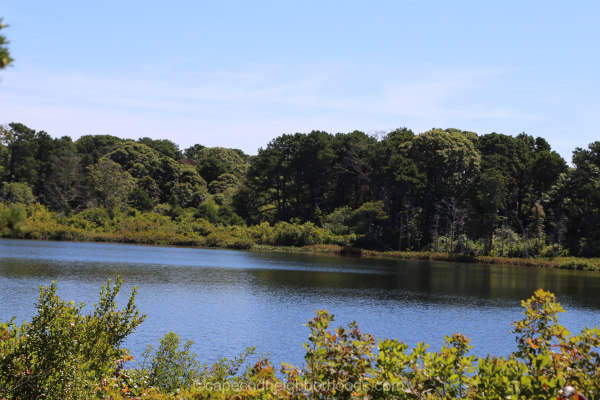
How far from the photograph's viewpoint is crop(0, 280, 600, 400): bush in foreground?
16.2 feet

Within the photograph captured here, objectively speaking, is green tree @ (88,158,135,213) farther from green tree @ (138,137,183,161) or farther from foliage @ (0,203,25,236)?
foliage @ (0,203,25,236)

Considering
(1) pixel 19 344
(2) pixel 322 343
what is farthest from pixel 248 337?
(2) pixel 322 343

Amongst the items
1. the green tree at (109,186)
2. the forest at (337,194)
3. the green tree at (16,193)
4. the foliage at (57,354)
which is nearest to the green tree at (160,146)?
the forest at (337,194)

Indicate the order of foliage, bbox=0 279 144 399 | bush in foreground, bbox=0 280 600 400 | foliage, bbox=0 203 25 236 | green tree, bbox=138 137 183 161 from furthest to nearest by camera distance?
green tree, bbox=138 137 183 161, foliage, bbox=0 279 144 399, bush in foreground, bbox=0 280 600 400, foliage, bbox=0 203 25 236

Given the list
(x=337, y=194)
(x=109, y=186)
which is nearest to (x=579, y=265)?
(x=337, y=194)

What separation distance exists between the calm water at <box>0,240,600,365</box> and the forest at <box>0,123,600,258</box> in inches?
425

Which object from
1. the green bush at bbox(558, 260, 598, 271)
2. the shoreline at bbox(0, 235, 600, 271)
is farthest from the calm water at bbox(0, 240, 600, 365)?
the shoreline at bbox(0, 235, 600, 271)

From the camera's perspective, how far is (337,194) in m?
78.9

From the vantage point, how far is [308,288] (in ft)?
109

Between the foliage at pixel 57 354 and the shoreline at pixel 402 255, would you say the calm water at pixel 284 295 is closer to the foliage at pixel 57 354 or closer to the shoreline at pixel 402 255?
the shoreline at pixel 402 255

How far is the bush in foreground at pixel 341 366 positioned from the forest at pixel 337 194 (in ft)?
182

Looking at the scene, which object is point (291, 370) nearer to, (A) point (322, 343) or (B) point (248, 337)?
(A) point (322, 343)

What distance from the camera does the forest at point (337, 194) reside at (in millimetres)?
61156

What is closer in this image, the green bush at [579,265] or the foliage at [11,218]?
the foliage at [11,218]
